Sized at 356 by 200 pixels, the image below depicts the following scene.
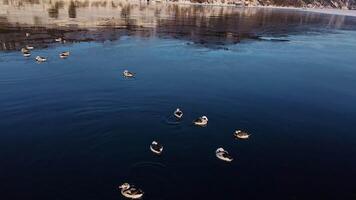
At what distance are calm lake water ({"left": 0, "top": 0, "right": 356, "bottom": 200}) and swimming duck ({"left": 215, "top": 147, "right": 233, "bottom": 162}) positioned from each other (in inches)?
17.5

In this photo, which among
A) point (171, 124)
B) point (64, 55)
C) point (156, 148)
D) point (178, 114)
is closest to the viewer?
→ point (156, 148)

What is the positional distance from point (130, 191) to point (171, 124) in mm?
9555

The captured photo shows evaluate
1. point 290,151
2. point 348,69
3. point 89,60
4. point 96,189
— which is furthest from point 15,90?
point 348,69

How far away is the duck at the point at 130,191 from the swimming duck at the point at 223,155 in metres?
6.12

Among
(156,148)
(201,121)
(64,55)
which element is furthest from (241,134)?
(64,55)

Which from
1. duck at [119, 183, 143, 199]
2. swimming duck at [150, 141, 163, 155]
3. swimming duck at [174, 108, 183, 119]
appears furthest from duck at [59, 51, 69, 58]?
duck at [119, 183, 143, 199]

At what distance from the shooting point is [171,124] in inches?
1097

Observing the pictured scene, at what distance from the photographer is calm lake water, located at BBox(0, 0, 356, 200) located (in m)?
20.8

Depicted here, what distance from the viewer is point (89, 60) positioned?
150ft

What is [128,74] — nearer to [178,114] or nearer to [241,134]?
[178,114]

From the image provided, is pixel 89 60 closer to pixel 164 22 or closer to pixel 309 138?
pixel 309 138

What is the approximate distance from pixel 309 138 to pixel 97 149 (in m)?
14.8

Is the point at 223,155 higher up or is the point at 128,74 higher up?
the point at 128,74

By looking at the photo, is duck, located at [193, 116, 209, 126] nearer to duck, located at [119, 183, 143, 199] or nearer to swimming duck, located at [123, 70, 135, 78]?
duck, located at [119, 183, 143, 199]
